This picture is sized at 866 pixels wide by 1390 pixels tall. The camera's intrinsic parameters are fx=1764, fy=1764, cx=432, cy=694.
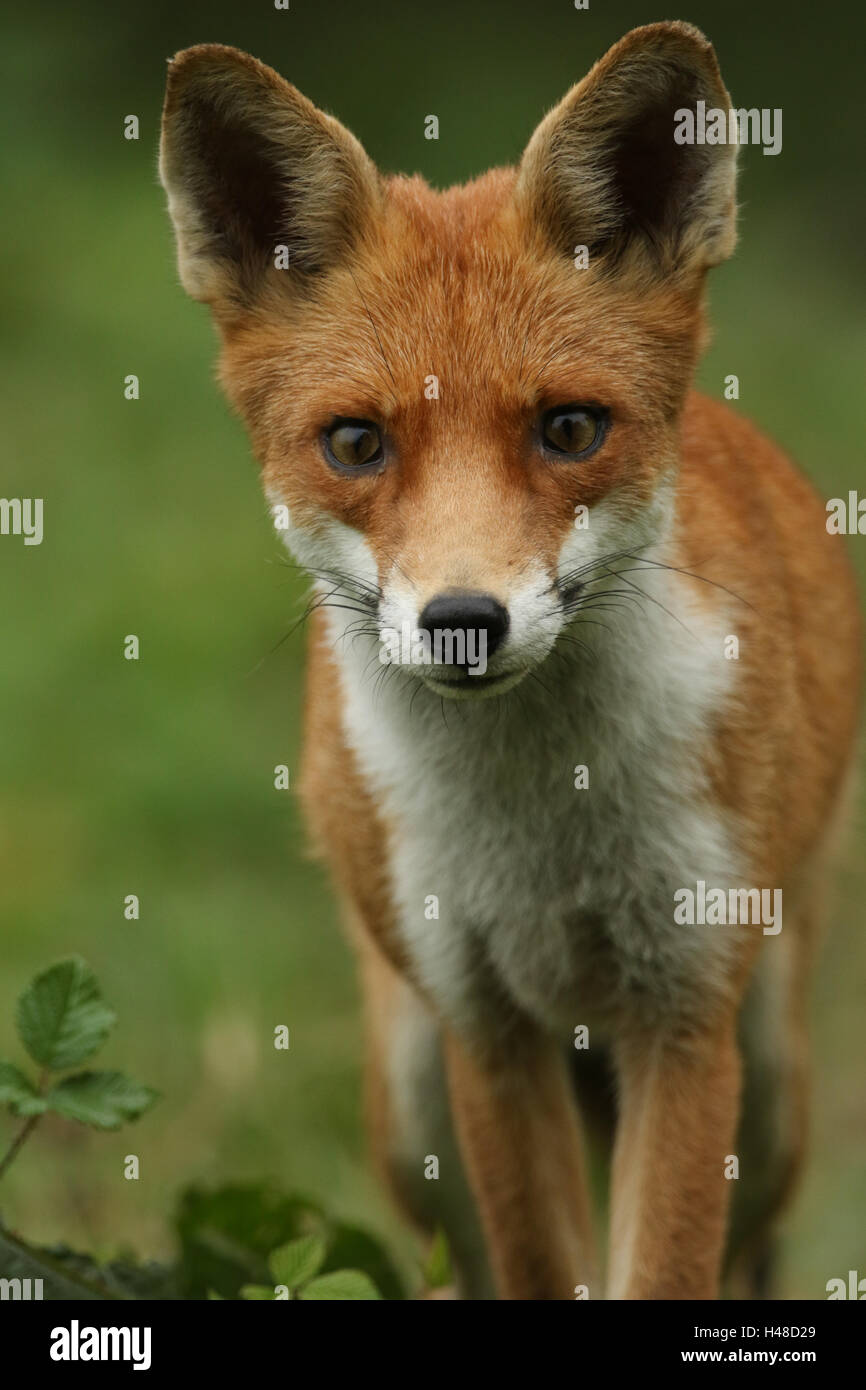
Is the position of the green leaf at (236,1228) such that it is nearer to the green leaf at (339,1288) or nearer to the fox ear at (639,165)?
the green leaf at (339,1288)

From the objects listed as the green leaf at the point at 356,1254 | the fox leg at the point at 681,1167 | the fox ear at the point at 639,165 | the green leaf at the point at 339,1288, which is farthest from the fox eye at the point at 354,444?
the green leaf at the point at 356,1254

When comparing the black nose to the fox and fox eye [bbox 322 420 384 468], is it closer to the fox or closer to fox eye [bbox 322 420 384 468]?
the fox

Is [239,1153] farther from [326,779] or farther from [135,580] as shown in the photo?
[135,580]

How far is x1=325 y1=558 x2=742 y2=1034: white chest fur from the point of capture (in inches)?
201

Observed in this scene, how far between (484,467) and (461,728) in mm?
988

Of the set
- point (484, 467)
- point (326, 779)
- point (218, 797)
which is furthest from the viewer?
point (218, 797)

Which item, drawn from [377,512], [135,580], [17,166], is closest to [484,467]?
[377,512]

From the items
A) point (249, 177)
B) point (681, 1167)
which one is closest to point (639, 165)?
point (249, 177)

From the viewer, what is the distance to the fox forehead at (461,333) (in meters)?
4.55

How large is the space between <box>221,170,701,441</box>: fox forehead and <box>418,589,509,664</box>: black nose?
1.90ft

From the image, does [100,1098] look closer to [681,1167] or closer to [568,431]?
[681,1167]

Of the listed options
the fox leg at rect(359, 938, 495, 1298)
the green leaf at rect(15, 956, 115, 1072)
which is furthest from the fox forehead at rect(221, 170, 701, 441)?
the fox leg at rect(359, 938, 495, 1298)
